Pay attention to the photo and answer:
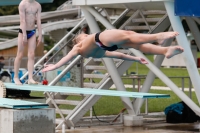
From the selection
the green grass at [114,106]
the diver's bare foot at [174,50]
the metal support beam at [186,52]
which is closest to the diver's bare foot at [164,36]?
the diver's bare foot at [174,50]

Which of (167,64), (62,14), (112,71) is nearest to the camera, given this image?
(112,71)

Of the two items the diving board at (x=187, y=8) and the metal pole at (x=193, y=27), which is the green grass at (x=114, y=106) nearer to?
the metal pole at (x=193, y=27)

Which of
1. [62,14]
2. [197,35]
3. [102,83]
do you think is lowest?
[102,83]

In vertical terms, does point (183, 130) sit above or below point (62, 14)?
below

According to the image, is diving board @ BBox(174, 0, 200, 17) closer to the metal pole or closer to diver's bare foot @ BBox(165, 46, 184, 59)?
the metal pole

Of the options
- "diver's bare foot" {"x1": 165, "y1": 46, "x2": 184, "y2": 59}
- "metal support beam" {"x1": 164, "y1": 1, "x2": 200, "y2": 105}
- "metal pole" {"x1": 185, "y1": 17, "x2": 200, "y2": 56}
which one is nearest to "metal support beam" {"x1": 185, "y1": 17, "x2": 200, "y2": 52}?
"metal pole" {"x1": 185, "y1": 17, "x2": 200, "y2": 56}

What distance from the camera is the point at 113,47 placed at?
10914mm

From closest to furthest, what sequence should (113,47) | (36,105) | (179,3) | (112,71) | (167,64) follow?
(113,47), (36,105), (179,3), (112,71), (167,64)

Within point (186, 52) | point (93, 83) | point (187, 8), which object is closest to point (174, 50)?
point (187, 8)

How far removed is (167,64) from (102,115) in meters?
33.6

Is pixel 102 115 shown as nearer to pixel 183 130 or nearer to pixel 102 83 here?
pixel 102 83

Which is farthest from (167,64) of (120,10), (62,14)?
(120,10)

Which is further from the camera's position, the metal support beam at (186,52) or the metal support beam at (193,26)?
the metal support beam at (193,26)

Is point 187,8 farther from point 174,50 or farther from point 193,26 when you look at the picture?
point 174,50
